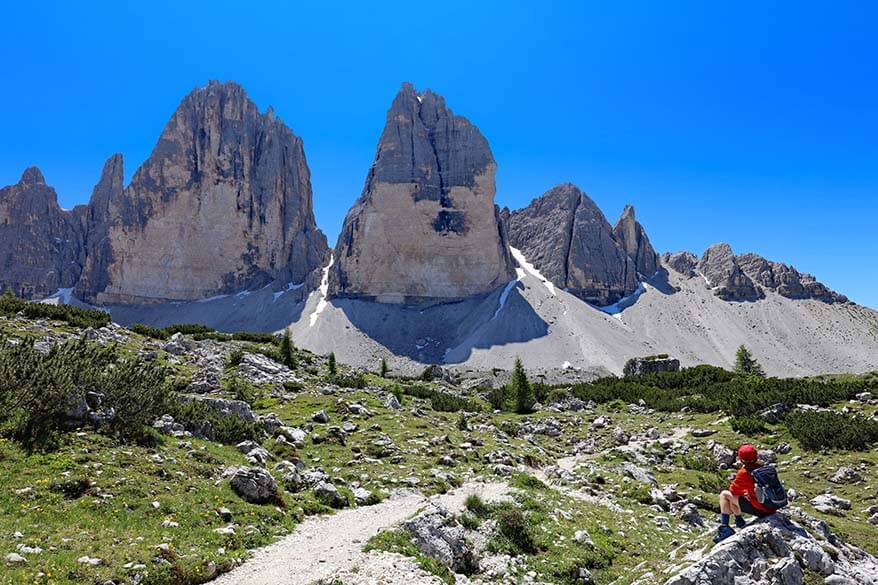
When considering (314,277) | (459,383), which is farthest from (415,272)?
(459,383)

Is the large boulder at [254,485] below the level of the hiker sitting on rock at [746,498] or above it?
below

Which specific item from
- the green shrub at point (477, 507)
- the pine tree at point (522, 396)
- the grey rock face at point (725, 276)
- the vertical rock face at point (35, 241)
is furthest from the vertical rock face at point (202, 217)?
the green shrub at point (477, 507)

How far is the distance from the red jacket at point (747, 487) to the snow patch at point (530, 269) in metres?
146

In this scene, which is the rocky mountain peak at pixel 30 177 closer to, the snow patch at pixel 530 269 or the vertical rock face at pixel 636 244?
the snow patch at pixel 530 269

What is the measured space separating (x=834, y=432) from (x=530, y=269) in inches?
5970

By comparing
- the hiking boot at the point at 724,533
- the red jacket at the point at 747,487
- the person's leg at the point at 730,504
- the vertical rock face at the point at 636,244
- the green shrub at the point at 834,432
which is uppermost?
the vertical rock face at the point at 636,244

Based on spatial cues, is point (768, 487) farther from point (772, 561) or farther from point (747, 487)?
point (772, 561)

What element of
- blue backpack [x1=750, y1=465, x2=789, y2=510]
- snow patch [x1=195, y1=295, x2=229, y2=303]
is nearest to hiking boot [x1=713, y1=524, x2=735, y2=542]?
blue backpack [x1=750, y1=465, x2=789, y2=510]

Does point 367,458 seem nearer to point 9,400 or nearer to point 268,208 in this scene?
point 9,400

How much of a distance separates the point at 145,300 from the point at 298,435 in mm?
176516

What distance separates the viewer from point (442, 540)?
12.4 metres

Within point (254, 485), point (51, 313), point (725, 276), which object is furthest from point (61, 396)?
point (725, 276)

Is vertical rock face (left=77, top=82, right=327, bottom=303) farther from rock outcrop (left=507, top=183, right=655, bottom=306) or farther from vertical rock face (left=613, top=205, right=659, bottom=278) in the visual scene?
vertical rock face (left=613, top=205, right=659, bottom=278)

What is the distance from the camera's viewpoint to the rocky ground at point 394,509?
9414 mm
